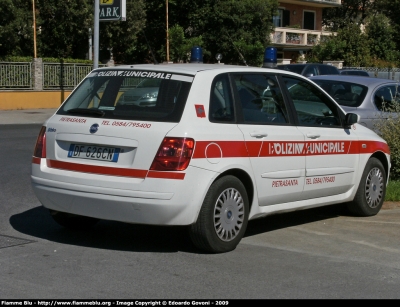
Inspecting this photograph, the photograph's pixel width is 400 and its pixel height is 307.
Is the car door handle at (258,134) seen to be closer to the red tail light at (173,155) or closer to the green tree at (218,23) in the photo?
the red tail light at (173,155)

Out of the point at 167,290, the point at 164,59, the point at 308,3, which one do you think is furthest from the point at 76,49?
the point at 167,290

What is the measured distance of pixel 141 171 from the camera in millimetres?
5852

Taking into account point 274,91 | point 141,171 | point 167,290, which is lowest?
point 167,290

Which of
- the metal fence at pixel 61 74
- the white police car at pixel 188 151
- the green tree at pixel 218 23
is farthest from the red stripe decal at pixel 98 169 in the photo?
the green tree at pixel 218 23

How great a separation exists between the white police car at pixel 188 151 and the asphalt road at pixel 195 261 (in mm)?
323

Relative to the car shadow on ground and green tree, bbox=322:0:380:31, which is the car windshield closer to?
the car shadow on ground

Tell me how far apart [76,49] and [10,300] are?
104 feet

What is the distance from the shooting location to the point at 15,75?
27.4 metres

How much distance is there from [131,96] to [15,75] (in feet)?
73.0

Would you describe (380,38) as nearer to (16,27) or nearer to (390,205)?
(16,27)

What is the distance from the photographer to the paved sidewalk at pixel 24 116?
76.5 ft

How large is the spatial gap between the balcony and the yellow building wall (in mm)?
21202

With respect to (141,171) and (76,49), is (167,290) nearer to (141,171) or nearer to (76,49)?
(141,171)

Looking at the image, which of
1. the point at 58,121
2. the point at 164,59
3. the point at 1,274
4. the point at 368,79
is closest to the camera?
the point at 1,274
